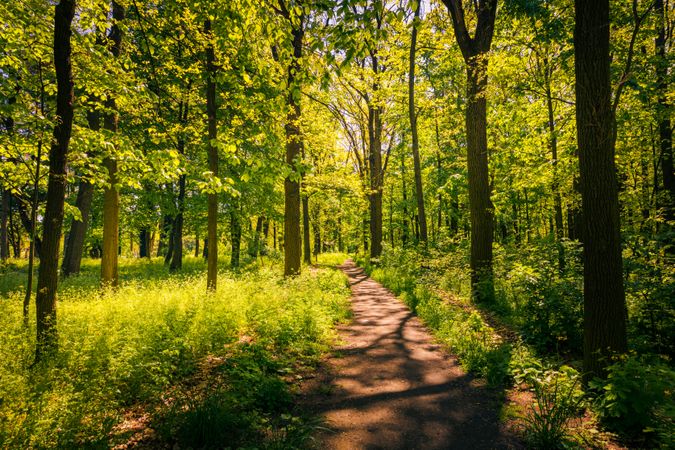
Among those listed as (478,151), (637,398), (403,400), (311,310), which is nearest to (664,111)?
(478,151)

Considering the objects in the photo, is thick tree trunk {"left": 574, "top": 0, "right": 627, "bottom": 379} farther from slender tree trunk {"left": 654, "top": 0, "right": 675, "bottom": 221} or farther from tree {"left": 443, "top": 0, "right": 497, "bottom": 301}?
slender tree trunk {"left": 654, "top": 0, "right": 675, "bottom": 221}

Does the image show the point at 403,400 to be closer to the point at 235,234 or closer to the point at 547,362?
the point at 547,362

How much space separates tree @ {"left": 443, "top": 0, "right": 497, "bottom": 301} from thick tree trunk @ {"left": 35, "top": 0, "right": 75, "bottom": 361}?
30.4 feet

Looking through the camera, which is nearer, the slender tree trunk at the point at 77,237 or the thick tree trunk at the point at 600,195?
the thick tree trunk at the point at 600,195

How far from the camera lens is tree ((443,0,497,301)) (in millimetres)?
9336

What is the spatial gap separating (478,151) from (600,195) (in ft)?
19.7

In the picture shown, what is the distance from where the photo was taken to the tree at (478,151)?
9.34m

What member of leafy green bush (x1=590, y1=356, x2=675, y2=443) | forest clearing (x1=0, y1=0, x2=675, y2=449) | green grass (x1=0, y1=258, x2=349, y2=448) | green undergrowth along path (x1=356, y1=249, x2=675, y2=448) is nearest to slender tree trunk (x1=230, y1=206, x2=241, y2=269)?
forest clearing (x1=0, y1=0, x2=675, y2=449)

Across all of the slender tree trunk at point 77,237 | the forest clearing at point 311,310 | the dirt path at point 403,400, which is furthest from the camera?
the slender tree trunk at point 77,237

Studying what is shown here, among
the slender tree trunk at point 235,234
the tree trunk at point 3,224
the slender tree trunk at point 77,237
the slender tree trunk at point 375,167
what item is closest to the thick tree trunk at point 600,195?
the slender tree trunk at point 77,237

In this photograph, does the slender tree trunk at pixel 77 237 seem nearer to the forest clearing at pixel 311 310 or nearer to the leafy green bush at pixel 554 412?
the forest clearing at pixel 311 310

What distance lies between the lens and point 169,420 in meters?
3.53

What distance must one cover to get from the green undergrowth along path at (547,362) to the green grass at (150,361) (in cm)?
299

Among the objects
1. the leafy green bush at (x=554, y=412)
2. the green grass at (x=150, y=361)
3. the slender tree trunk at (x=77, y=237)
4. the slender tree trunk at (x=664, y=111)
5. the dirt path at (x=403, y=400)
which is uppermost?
the slender tree trunk at (x=664, y=111)
